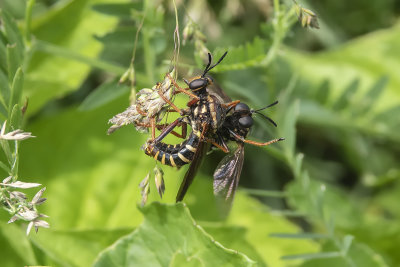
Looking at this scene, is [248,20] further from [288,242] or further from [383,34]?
[288,242]

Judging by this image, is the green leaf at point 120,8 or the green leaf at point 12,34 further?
the green leaf at point 120,8

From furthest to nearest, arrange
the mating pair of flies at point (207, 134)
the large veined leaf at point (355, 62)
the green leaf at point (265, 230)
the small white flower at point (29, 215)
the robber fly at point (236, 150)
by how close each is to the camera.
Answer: the large veined leaf at point (355, 62)
the green leaf at point (265, 230)
the robber fly at point (236, 150)
the mating pair of flies at point (207, 134)
the small white flower at point (29, 215)

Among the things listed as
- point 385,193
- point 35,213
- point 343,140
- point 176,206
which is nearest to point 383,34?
point 343,140

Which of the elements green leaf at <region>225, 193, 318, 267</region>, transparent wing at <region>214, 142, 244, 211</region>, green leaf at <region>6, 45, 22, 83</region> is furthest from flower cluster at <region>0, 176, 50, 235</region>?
green leaf at <region>225, 193, 318, 267</region>

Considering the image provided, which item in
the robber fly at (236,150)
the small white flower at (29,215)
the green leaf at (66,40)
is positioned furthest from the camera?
the green leaf at (66,40)

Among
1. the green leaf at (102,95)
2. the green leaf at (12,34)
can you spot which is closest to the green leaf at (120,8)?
the green leaf at (102,95)

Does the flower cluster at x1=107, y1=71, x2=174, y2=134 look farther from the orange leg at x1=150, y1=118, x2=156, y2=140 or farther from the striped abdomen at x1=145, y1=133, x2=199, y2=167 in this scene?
the striped abdomen at x1=145, y1=133, x2=199, y2=167

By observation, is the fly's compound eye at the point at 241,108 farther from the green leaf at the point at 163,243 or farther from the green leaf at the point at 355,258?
the green leaf at the point at 355,258

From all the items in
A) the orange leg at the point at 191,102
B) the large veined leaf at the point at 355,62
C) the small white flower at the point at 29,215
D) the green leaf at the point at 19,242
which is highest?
the orange leg at the point at 191,102

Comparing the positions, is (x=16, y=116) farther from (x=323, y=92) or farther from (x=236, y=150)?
(x=323, y=92)

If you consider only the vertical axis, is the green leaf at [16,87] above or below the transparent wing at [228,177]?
above
